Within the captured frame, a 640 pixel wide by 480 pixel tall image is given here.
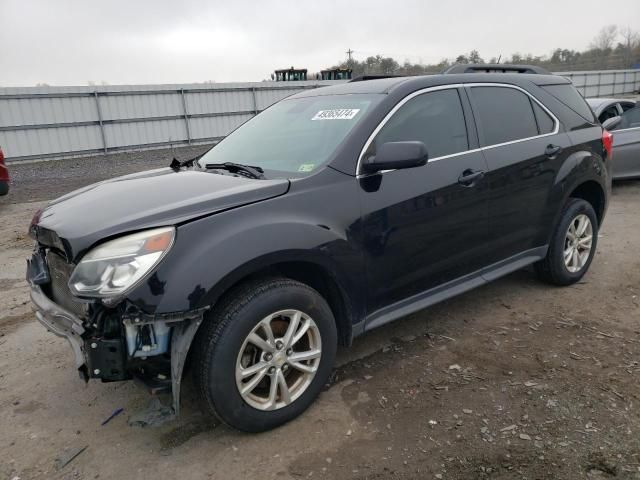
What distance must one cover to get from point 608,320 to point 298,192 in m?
2.70

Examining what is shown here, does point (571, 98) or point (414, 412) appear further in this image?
point (571, 98)

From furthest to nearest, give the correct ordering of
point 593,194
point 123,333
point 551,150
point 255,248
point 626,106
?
1. point 626,106
2. point 593,194
3. point 551,150
4. point 255,248
5. point 123,333

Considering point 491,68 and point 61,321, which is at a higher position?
point 491,68

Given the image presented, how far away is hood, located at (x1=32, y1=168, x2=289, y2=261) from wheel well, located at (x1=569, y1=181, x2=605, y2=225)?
3.06 metres

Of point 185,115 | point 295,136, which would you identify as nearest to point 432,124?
point 295,136

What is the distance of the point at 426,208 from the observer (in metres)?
3.16

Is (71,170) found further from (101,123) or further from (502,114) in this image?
(502,114)

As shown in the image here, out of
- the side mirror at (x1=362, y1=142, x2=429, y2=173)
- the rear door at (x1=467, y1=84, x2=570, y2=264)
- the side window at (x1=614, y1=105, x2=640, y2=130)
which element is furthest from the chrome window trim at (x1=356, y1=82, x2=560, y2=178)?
the side window at (x1=614, y1=105, x2=640, y2=130)

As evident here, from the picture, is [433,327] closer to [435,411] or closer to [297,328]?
[435,411]

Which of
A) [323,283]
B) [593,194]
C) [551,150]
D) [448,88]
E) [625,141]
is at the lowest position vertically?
[323,283]

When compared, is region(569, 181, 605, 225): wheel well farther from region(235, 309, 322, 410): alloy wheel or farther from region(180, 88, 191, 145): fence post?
region(180, 88, 191, 145): fence post

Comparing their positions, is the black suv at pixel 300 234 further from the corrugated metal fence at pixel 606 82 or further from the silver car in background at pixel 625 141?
the corrugated metal fence at pixel 606 82

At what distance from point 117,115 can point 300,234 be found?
1553cm

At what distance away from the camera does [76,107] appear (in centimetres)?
1535
